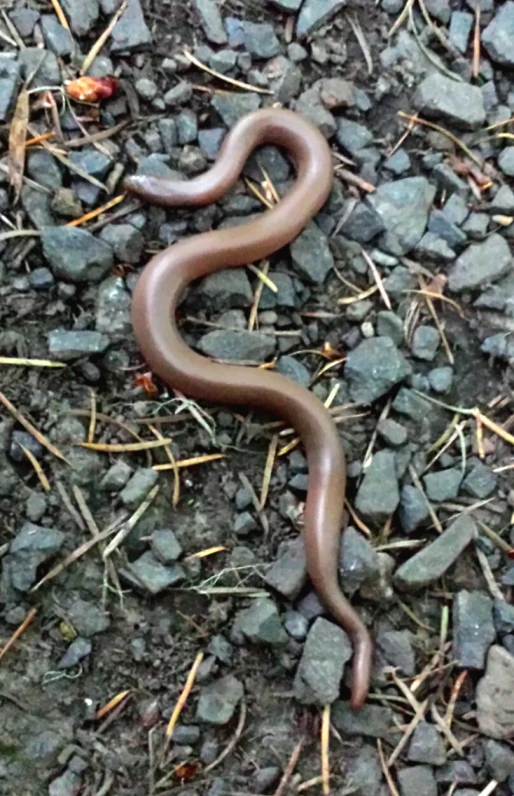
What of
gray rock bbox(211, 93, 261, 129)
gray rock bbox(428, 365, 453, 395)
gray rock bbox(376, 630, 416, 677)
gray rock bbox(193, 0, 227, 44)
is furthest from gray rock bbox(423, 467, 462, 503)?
gray rock bbox(193, 0, 227, 44)

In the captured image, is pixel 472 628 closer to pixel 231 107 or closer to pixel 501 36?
pixel 231 107

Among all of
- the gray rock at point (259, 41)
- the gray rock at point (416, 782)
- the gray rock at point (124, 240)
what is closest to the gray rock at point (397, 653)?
the gray rock at point (416, 782)

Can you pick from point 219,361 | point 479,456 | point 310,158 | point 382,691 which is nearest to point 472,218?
point 310,158

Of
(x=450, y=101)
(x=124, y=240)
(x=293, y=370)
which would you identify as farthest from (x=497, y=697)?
(x=450, y=101)

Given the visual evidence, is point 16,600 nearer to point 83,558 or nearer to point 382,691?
point 83,558

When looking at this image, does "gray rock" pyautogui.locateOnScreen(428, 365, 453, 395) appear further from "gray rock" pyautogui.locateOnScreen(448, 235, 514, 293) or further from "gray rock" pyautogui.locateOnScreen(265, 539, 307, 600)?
"gray rock" pyautogui.locateOnScreen(265, 539, 307, 600)

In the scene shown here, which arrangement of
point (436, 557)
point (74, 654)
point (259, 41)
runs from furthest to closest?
point (259, 41)
point (436, 557)
point (74, 654)
